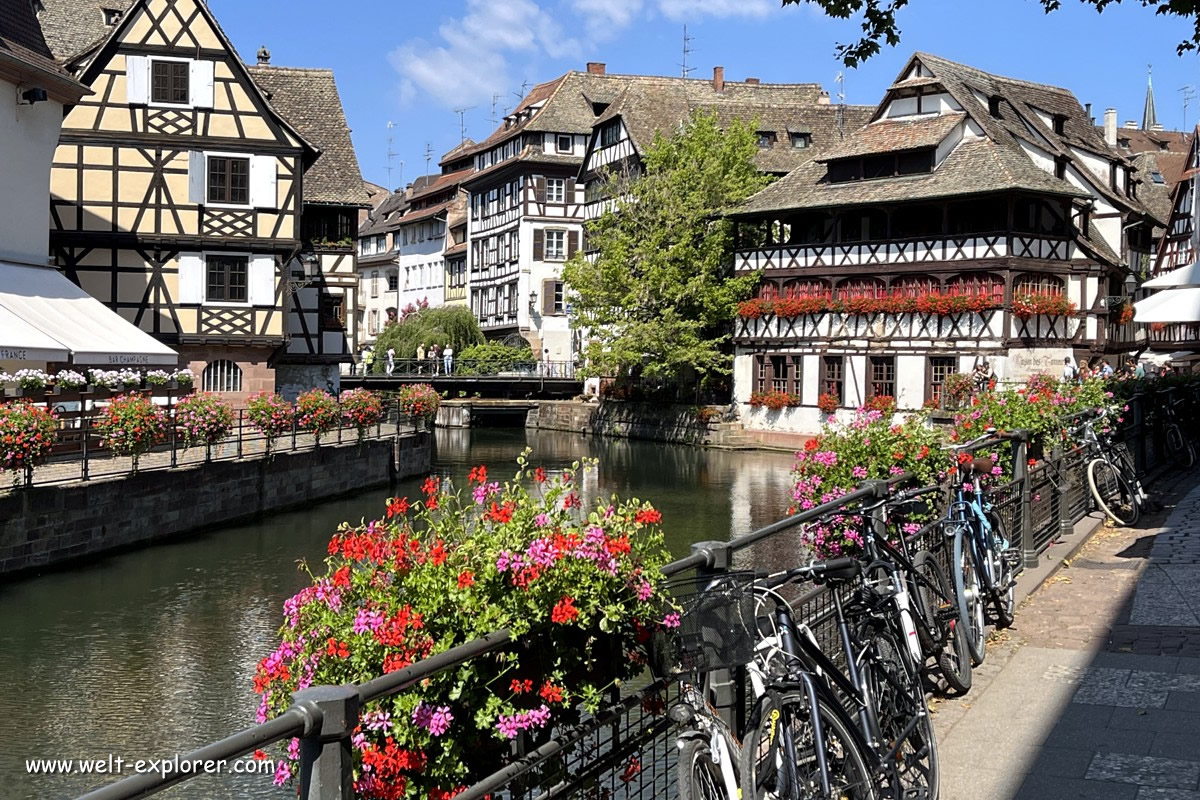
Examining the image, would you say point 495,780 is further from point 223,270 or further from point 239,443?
point 223,270

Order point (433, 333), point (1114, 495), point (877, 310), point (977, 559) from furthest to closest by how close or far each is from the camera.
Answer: point (433, 333) → point (877, 310) → point (1114, 495) → point (977, 559)

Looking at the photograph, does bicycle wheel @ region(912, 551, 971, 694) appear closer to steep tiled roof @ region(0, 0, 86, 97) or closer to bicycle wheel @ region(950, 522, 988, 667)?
bicycle wheel @ region(950, 522, 988, 667)

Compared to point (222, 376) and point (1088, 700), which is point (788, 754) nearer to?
point (1088, 700)

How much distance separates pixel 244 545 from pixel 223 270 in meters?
14.1

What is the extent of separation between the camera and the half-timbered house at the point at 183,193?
34.0m

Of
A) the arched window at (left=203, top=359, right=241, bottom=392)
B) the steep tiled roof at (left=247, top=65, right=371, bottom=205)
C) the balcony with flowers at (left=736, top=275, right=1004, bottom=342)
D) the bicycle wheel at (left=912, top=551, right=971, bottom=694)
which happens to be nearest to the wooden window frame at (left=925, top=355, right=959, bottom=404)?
the balcony with flowers at (left=736, top=275, right=1004, bottom=342)

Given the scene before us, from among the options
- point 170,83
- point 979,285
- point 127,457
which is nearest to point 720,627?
point 127,457

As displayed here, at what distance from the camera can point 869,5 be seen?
1108 centimetres

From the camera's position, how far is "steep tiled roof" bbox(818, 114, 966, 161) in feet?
136

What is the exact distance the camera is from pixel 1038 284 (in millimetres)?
40000

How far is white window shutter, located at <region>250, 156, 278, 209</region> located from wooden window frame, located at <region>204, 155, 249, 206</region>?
22cm

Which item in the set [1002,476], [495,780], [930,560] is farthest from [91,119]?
[495,780]

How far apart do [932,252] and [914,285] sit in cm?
117

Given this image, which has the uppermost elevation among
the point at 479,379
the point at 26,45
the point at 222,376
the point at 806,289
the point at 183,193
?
the point at 26,45
